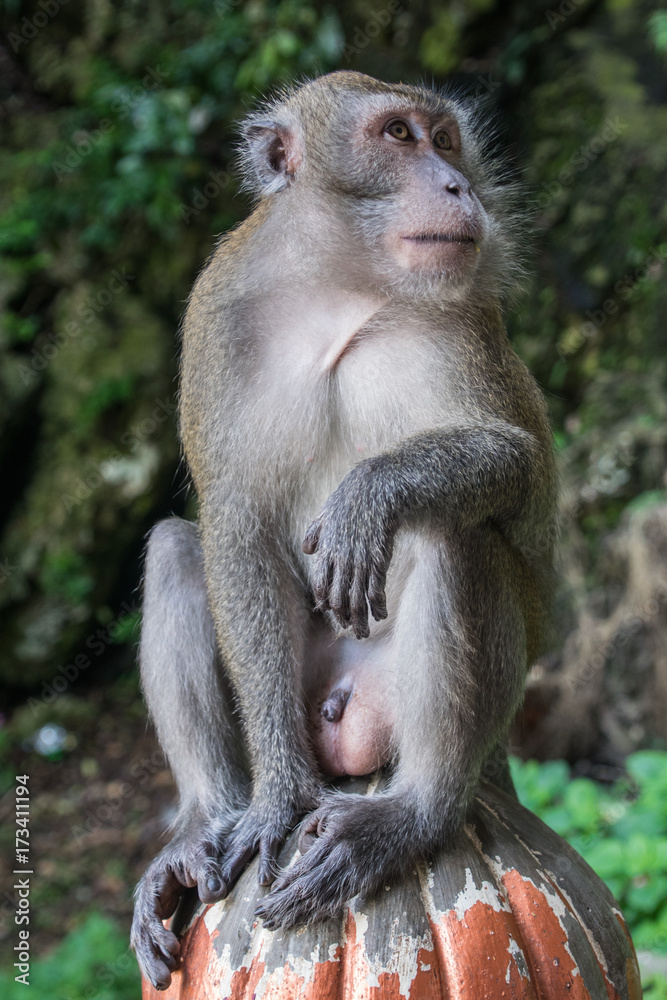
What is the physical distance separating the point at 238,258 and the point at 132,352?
17.1ft

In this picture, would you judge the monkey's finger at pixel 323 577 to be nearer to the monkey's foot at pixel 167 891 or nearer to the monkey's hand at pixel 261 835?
the monkey's hand at pixel 261 835

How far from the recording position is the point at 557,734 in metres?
5.86

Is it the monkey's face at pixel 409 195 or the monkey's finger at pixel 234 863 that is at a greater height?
the monkey's face at pixel 409 195

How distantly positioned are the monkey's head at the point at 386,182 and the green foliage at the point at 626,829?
252 centimetres

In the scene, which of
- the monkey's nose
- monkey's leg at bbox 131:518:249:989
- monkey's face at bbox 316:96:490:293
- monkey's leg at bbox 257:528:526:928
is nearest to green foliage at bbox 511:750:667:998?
monkey's leg at bbox 257:528:526:928

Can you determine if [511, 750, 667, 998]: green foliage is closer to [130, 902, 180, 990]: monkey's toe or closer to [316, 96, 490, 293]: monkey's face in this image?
[130, 902, 180, 990]: monkey's toe

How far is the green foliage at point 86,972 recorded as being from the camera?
4.75 m

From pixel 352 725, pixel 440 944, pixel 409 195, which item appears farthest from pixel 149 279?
pixel 440 944

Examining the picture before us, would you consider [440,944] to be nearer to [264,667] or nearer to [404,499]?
[264,667]

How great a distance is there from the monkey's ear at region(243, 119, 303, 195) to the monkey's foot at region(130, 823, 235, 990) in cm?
201

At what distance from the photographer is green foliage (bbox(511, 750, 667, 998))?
3766 mm

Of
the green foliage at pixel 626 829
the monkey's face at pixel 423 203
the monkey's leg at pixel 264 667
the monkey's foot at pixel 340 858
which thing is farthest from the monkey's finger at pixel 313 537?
the green foliage at pixel 626 829

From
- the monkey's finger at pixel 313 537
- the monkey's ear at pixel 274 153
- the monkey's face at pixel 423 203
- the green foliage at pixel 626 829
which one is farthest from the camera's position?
the green foliage at pixel 626 829

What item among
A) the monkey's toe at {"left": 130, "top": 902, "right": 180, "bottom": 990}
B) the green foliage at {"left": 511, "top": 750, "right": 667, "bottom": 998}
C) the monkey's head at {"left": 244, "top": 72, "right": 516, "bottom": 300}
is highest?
the monkey's head at {"left": 244, "top": 72, "right": 516, "bottom": 300}
